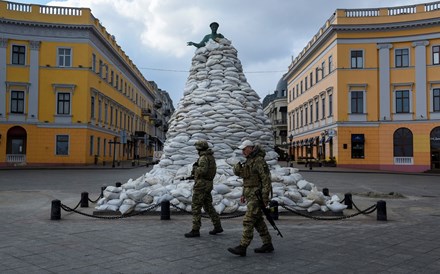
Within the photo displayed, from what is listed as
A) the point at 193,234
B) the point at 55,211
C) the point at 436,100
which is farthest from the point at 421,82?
the point at 55,211

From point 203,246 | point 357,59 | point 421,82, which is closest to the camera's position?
point 203,246

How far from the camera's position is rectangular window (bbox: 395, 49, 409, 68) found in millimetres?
34625

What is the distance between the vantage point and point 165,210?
8883 mm

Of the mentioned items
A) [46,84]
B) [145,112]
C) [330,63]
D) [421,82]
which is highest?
[330,63]

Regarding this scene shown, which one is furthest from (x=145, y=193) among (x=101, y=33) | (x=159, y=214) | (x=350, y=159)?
(x=101, y=33)

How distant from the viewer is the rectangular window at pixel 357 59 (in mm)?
35625

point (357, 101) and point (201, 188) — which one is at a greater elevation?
point (357, 101)

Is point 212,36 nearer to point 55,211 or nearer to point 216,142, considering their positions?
point 216,142

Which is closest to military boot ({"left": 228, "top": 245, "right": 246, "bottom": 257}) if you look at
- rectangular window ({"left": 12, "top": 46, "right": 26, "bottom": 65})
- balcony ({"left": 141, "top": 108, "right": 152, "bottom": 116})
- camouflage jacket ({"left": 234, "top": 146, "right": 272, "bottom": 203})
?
camouflage jacket ({"left": 234, "top": 146, "right": 272, "bottom": 203})

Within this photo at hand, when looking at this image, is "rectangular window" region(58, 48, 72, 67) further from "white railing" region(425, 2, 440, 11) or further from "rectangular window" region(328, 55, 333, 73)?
"white railing" region(425, 2, 440, 11)

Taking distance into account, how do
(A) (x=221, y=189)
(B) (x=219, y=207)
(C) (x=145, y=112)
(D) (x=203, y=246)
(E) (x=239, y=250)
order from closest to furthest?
(E) (x=239, y=250)
(D) (x=203, y=246)
(B) (x=219, y=207)
(A) (x=221, y=189)
(C) (x=145, y=112)

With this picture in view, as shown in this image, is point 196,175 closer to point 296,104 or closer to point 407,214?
point 407,214

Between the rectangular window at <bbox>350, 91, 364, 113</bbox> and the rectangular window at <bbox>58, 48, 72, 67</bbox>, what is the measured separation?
23.6 m

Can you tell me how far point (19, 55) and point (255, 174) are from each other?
3311 centimetres
